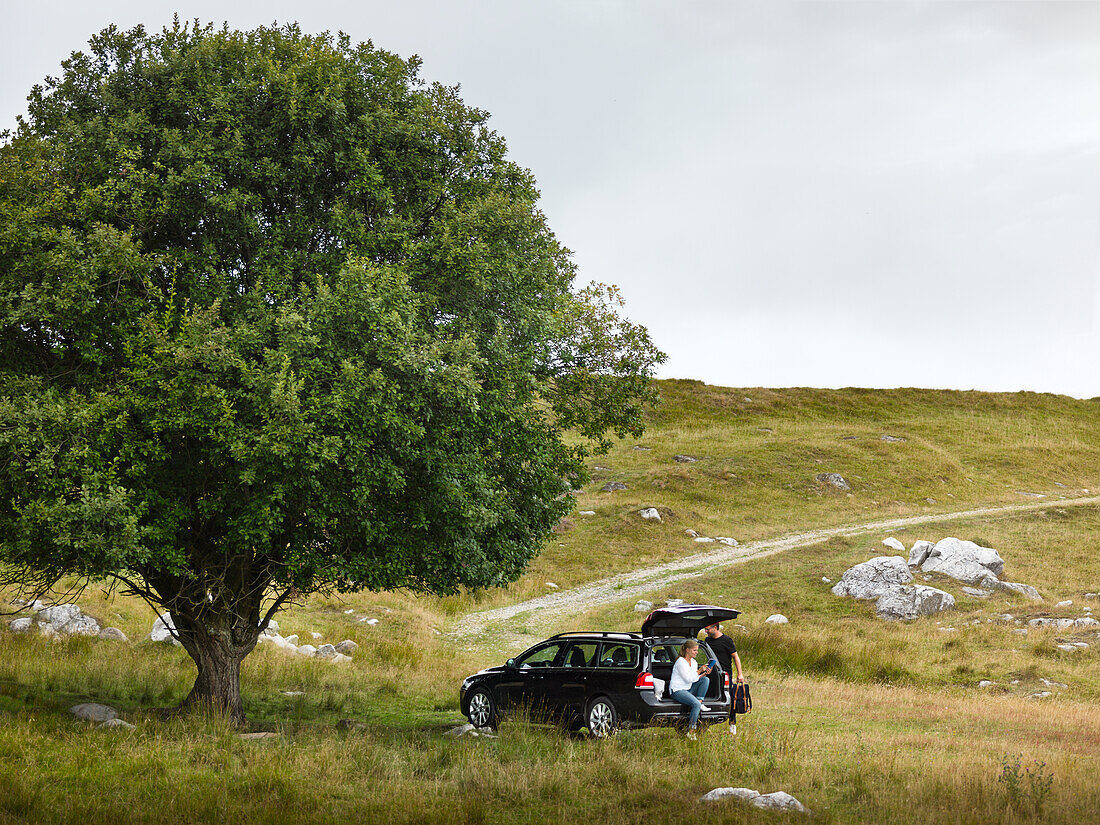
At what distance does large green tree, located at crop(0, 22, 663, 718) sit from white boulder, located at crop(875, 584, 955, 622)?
1924cm

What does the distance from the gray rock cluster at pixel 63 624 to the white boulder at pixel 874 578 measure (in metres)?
26.8

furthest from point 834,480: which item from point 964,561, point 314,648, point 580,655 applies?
point 580,655

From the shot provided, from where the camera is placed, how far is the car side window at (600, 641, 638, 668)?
15.0 m

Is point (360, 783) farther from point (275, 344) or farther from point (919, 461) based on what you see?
point (919, 461)

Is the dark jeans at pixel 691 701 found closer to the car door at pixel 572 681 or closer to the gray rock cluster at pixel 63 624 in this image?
the car door at pixel 572 681

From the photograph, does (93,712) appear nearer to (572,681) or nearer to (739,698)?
(572,681)

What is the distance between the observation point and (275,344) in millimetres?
15195

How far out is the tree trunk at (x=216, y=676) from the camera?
54.7 ft

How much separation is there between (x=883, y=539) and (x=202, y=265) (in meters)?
35.5

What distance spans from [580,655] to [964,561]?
26181 millimetres

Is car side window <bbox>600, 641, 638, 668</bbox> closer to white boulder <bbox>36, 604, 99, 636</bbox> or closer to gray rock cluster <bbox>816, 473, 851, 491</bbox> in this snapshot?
white boulder <bbox>36, 604, 99, 636</bbox>

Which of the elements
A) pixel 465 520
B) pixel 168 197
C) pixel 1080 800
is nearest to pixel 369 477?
pixel 465 520

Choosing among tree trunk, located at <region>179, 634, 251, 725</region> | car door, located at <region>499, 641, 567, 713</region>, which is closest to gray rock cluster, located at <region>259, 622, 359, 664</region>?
tree trunk, located at <region>179, 634, 251, 725</region>

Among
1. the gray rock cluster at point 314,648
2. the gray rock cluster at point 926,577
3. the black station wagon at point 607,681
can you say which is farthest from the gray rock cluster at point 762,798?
the gray rock cluster at point 926,577
